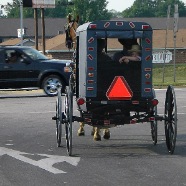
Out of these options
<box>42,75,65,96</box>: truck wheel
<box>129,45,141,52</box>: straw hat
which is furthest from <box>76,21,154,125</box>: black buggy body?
<box>42,75,65,96</box>: truck wheel

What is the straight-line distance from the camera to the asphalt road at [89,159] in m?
9.42

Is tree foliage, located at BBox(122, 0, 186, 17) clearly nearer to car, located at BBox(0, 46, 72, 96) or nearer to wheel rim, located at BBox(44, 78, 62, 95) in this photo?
car, located at BBox(0, 46, 72, 96)

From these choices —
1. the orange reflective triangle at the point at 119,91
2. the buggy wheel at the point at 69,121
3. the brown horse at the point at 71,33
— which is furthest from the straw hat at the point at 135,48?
the brown horse at the point at 71,33

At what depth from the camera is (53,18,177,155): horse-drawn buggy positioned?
11.5 meters

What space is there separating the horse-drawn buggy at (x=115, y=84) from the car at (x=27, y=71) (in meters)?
13.5

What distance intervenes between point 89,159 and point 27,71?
14.5 m

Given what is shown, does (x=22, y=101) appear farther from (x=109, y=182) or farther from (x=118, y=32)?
(x=109, y=182)

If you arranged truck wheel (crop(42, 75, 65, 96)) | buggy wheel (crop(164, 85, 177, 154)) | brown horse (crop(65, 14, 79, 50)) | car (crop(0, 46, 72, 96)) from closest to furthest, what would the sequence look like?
buggy wheel (crop(164, 85, 177, 154)) < brown horse (crop(65, 14, 79, 50)) < car (crop(0, 46, 72, 96)) < truck wheel (crop(42, 75, 65, 96))

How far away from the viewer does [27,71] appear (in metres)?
25.3

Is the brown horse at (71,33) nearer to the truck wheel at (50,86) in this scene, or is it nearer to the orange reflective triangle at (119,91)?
the orange reflective triangle at (119,91)

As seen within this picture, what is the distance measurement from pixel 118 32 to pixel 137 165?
7.26 ft

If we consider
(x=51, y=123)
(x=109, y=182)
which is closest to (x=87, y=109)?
(x=109, y=182)

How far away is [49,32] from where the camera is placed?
4665 inches

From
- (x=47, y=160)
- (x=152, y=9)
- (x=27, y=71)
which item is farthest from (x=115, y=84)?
(x=152, y=9)
